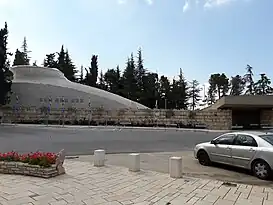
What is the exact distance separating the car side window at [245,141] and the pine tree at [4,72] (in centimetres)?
3333

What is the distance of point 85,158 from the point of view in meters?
12.2

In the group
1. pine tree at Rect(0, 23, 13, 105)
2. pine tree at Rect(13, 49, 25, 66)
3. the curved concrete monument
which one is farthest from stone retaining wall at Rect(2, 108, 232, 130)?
pine tree at Rect(13, 49, 25, 66)

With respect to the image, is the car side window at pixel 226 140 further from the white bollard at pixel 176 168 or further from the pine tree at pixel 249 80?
the pine tree at pixel 249 80

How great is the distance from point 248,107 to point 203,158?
72.2 ft

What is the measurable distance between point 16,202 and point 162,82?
169 ft

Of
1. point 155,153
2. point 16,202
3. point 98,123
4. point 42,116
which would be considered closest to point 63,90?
point 42,116

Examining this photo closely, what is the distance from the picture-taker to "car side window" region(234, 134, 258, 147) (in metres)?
9.50

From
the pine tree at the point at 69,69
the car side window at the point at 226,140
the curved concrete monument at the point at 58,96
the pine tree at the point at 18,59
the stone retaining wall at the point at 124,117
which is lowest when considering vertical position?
the car side window at the point at 226,140

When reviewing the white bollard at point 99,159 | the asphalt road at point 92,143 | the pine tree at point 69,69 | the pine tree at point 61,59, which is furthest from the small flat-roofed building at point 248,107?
the pine tree at point 61,59

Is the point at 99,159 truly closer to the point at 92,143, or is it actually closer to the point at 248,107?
the point at 92,143

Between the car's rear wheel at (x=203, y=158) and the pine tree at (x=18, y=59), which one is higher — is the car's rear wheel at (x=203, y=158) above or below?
below

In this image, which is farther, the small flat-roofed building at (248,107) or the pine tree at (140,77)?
the pine tree at (140,77)

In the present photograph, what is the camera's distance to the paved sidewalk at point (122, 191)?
6066 mm

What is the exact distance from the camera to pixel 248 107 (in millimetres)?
31484
